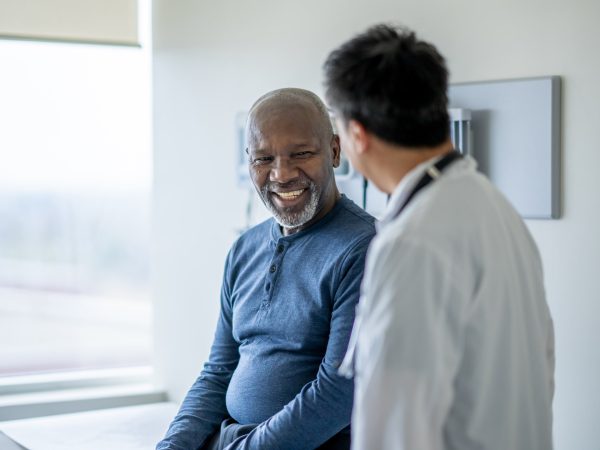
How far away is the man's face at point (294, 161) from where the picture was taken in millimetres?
1877

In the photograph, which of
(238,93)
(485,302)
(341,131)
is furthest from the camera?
(238,93)

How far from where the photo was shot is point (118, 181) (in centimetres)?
320

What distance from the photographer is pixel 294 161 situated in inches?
74.2

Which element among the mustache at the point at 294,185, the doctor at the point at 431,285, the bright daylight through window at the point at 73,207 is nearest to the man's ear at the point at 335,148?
the mustache at the point at 294,185

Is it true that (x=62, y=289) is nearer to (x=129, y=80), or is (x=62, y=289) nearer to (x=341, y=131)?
(x=129, y=80)

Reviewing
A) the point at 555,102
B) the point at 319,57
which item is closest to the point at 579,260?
the point at 555,102

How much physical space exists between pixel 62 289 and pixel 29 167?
18.2 inches

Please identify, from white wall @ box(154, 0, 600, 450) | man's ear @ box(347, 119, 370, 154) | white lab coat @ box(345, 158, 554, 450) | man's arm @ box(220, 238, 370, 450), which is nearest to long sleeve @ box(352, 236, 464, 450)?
white lab coat @ box(345, 158, 554, 450)

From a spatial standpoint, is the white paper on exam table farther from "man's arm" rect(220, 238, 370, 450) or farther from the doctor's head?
the doctor's head

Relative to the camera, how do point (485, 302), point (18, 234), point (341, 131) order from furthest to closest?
point (18, 234)
point (341, 131)
point (485, 302)

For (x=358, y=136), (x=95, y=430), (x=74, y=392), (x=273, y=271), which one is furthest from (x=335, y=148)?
(x=74, y=392)

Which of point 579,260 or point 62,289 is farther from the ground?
point 579,260

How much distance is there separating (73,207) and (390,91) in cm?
217

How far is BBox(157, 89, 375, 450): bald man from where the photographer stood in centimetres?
174
